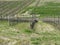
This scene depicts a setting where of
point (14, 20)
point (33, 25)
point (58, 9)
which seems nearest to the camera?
point (33, 25)

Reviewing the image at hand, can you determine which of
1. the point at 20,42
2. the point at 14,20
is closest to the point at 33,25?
the point at 14,20

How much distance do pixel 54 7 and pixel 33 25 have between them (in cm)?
1877

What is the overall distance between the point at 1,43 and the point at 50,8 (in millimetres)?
Result: 28283

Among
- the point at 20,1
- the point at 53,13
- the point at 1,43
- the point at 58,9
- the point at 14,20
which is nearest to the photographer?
the point at 1,43

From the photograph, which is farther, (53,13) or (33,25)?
(53,13)

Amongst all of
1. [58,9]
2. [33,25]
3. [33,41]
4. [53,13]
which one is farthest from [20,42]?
[58,9]

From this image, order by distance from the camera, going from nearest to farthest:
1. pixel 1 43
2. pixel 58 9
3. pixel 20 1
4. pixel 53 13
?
pixel 1 43
pixel 53 13
pixel 58 9
pixel 20 1

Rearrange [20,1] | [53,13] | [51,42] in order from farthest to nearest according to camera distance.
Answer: [20,1] → [53,13] → [51,42]

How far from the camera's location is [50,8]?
38781 mm

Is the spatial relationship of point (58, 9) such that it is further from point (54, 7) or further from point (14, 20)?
point (14, 20)

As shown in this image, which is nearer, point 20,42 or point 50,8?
point 20,42

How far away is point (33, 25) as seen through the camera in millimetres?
21578

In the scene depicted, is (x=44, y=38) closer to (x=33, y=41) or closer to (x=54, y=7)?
(x=33, y=41)

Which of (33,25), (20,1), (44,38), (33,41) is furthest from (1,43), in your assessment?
(20,1)
